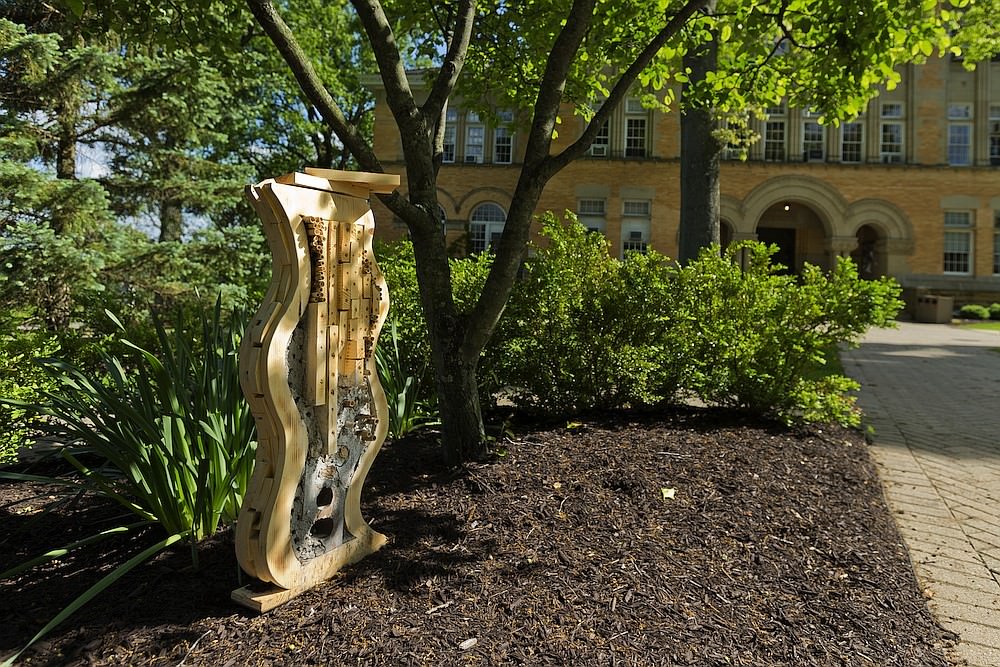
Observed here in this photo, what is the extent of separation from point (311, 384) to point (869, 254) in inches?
1207

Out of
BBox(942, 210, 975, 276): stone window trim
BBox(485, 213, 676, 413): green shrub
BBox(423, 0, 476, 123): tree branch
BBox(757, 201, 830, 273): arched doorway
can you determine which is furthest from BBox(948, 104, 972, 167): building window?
BBox(423, 0, 476, 123): tree branch

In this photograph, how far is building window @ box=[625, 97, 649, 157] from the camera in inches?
1038

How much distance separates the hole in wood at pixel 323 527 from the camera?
271cm

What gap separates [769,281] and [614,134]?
22.6m

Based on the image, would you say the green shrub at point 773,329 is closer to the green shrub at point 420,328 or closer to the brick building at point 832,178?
the green shrub at point 420,328

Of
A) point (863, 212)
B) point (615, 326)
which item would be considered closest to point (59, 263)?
point (615, 326)

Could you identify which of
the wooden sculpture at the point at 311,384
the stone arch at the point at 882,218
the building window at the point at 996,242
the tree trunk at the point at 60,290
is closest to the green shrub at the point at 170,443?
the wooden sculpture at the point at 311,384

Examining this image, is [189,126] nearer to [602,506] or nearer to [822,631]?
[602,506]

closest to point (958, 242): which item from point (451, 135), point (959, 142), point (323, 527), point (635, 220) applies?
point (959, 142)

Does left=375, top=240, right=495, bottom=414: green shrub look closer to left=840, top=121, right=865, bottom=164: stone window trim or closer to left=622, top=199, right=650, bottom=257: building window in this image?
left=622, top=199, right=650, bottom=257: building window

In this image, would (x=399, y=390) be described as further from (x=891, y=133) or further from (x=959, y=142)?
(x=959, y=142)

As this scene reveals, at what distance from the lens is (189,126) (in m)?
9.02

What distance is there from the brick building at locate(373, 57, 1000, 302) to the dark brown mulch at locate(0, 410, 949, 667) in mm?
22116

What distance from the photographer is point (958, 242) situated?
2584 centimetres
